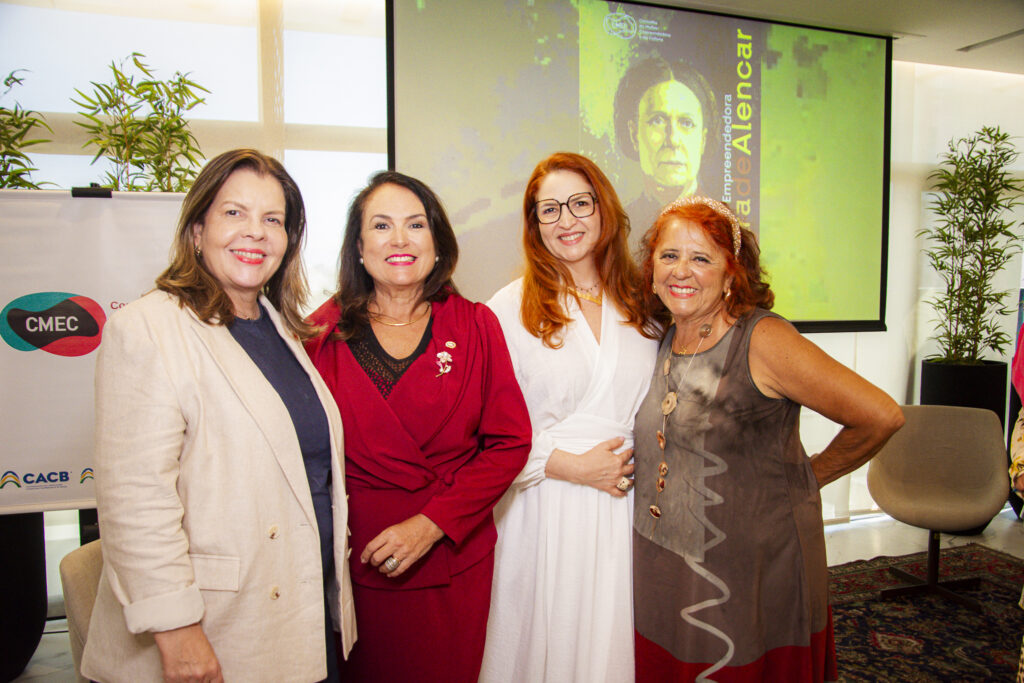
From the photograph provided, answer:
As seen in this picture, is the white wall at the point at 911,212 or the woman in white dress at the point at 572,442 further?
the white wall at the point at 911,212

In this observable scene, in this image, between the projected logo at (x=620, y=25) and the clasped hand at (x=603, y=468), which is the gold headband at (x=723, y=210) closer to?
the clasped hand at (x=603, y=468)

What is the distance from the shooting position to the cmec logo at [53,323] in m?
2.54

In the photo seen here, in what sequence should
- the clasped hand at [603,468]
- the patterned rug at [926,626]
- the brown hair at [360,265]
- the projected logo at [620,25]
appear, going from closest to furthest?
the brown hair at [360,265], the clasped hand at [603,468], the patterned rug at [926,626], the projected logo at [620,25]

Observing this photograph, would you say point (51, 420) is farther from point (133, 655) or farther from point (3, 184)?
point (133, 655)

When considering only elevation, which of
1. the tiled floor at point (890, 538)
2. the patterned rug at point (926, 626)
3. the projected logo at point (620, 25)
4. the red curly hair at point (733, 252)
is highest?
the projected logo at point (620, 25)

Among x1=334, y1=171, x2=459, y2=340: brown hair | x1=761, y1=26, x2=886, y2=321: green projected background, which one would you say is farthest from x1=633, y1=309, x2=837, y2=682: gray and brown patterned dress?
x1=761, y1=26, x2=886, y2=321: green projected background

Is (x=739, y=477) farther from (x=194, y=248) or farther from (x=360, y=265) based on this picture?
(x=194, y=248)

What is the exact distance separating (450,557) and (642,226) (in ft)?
9.91

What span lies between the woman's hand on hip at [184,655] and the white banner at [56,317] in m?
1.76

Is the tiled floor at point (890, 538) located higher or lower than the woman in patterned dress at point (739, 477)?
lower

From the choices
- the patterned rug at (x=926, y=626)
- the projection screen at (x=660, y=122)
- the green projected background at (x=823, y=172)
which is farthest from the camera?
the green projected background at (x=823, y=172)

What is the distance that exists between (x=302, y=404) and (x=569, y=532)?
953 mm

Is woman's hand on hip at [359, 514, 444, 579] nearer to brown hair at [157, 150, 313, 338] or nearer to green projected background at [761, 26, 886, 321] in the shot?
brown hair at [157, 150, 313, 338]

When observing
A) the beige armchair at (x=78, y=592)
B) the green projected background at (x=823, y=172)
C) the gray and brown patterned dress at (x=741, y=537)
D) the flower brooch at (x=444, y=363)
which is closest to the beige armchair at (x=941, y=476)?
the green projected background at (x=823, y=172)
